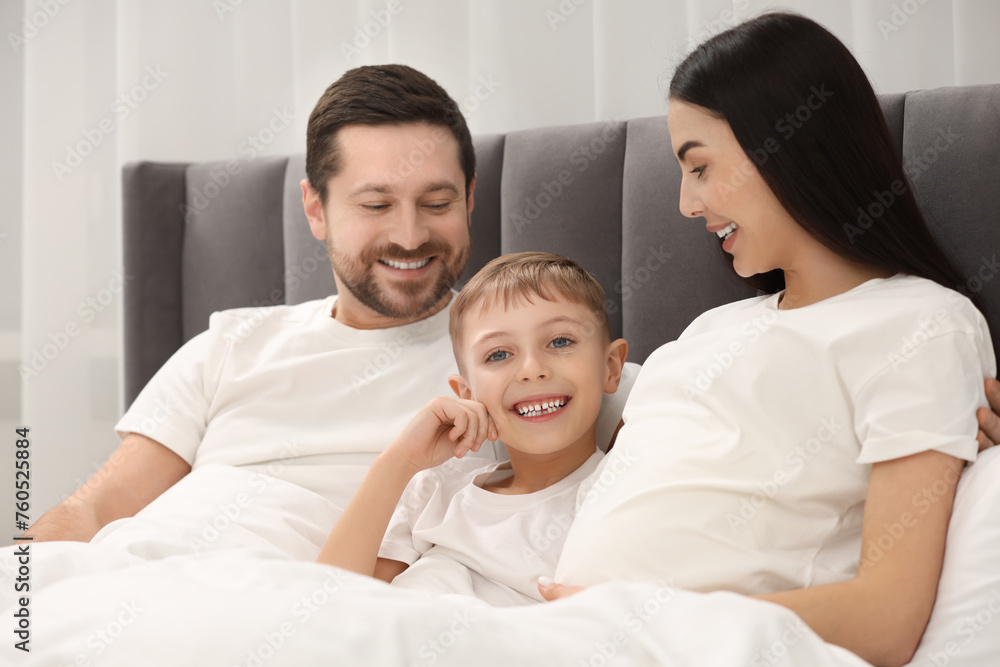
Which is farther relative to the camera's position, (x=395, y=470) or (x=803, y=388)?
(x=395, y=470)

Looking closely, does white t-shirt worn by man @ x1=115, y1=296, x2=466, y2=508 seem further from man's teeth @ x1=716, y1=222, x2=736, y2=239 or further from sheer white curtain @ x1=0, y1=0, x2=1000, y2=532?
sheer white curtain @ x1=0, y1=0, x2=1000, y2=532

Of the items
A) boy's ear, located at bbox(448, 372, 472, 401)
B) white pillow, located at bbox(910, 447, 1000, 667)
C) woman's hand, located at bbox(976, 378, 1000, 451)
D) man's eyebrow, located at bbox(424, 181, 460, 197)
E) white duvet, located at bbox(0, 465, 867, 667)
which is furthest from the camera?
man's eyebrow, located at bbox(424, 181, 460, 197)

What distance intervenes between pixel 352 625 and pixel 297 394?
795 mm

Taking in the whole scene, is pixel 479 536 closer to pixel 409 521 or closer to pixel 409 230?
pixel 409 521

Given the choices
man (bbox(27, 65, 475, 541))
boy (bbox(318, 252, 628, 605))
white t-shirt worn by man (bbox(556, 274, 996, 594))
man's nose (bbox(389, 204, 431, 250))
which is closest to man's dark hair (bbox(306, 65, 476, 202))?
man (bbox(27, 65, 475, 541))

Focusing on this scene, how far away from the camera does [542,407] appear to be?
1114mm

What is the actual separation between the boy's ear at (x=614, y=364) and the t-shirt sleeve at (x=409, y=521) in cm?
31

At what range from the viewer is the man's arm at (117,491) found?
4.09 ft

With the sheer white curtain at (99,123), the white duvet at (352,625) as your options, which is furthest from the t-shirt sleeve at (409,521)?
the sheer white curtain at (99,123)

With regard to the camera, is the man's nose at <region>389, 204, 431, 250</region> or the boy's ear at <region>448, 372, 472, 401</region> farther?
the man's nose at <region>389, 204, 431, 250</region>

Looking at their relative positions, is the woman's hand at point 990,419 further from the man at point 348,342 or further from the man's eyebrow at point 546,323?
the man at point 348,342

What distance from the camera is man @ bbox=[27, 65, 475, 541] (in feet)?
4.39

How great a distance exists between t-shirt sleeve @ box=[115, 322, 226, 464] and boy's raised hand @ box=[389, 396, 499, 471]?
482 millimetres

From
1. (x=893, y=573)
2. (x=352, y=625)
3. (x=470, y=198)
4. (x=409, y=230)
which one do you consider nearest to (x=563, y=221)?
(x=470, y=198)
